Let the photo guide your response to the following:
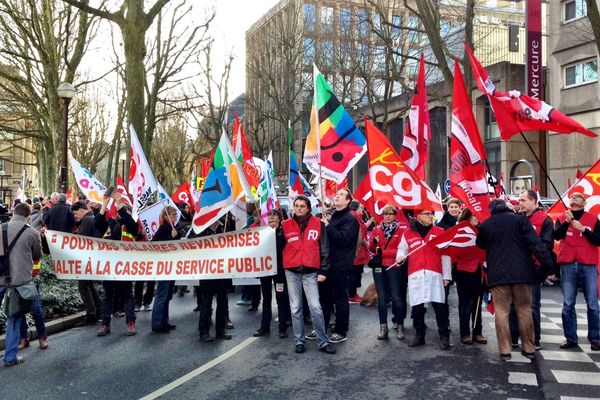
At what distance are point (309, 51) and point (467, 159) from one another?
96.5 ft

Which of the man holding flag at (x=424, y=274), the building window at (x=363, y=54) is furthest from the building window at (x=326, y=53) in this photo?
the man holding flag at (x=424, y=274)

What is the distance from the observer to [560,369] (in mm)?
6621

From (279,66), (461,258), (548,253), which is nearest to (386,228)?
(461,258)

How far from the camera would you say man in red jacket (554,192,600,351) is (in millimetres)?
7492

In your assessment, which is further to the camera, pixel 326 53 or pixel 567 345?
pixel 326 53

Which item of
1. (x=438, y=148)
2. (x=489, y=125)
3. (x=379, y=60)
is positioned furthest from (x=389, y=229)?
(x=438, y=148)

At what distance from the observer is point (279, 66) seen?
3666 cm

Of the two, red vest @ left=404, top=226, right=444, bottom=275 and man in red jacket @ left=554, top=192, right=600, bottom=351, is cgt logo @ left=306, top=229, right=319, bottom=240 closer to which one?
red vest @ left=404, top=226, right=444, bottom=275

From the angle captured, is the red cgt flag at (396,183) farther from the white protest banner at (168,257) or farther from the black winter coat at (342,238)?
the white protest banner at (168,257)

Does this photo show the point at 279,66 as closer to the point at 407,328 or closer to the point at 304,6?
the point at 304,6

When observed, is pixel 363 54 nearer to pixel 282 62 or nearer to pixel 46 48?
pixel 282 62

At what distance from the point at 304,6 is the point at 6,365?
3511 cm

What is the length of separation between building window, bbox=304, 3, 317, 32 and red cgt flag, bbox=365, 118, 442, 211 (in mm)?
27848

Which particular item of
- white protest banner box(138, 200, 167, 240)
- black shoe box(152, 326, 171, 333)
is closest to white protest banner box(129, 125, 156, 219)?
white protest banner box(138, 200, 167, 240)
